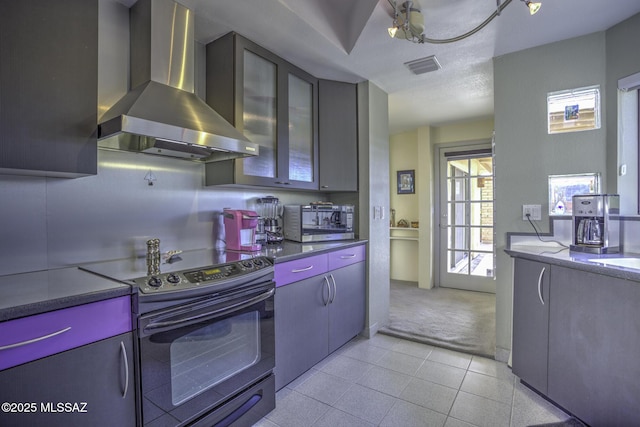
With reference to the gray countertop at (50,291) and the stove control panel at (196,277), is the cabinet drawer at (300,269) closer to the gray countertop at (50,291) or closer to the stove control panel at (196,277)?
the stove control panel at (196,277)

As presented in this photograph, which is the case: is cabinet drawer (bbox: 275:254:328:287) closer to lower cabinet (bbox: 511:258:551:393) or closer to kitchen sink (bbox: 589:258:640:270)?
lower cabinet (bbox: 511:258:551:393)

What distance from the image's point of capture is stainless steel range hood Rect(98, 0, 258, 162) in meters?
1.58

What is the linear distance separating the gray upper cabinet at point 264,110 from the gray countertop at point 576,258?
1712 mm

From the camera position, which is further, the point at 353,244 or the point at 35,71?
the point at 353,244

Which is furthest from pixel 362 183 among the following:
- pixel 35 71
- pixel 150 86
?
pixel 35 71

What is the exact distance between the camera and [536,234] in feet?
7.77

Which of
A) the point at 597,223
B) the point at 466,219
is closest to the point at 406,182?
the point at 466,219

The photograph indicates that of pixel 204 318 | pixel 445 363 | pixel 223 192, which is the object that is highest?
pixel 223 192

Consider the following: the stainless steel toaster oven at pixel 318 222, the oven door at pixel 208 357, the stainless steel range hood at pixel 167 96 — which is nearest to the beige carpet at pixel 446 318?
the stainless steel toaster oven at pixel 318 222

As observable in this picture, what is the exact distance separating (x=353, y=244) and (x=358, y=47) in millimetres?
1578

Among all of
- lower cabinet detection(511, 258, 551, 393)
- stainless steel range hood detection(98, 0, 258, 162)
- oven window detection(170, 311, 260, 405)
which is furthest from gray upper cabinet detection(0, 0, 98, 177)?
lower cabinet detection(511, 258, 551, 393)

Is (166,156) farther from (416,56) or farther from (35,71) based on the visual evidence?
(416,56)

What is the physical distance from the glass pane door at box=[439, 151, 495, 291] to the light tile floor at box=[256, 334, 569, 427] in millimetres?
2203

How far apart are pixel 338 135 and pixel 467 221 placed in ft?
8.76
